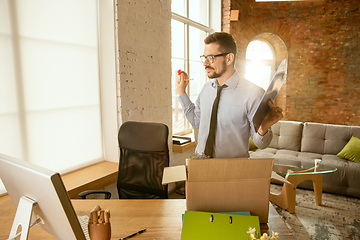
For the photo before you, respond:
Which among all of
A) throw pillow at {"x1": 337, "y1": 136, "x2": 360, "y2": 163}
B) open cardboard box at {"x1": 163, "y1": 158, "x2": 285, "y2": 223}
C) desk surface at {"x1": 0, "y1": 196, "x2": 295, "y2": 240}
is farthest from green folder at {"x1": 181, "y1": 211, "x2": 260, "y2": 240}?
throw pillow at {"x1": 337, "y1": 136, "x2": 360, "y2": 163}

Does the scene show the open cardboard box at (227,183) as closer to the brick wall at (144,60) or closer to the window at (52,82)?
the window at (52,82)

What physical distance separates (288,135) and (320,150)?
546 millimetres

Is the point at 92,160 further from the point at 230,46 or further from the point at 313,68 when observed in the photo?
the point at 313,68

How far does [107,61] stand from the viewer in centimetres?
254

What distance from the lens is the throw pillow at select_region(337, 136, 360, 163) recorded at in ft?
11.4

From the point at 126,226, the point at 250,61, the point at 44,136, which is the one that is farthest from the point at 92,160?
the point at 250,61

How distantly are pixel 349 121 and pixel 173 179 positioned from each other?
5.91 m

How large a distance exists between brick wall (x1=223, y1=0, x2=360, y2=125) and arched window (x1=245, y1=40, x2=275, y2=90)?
1.60 feet

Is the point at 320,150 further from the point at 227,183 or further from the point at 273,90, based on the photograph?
the point at 227,183

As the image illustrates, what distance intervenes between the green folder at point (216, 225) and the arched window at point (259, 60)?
18.2 feet

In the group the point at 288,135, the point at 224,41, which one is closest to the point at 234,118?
the point at 224,41

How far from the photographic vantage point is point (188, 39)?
4.26 m

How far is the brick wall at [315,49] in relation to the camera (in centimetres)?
527

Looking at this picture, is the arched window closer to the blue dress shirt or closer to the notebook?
the blue dress shirt
